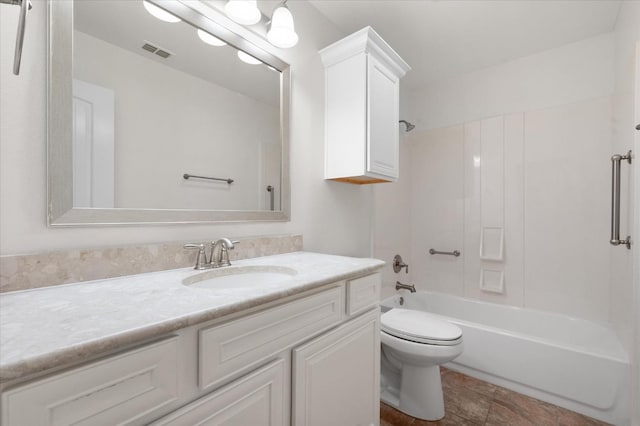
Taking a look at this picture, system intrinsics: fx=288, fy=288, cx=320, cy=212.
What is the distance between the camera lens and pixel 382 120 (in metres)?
1.78

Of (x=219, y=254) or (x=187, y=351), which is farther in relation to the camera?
(x=219, y=254)

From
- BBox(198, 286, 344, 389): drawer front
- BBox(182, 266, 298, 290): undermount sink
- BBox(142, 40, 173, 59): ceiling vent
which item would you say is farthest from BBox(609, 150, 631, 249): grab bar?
BBox(142, 40, 173, 59): ceiling vent

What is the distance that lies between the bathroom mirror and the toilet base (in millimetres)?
1214

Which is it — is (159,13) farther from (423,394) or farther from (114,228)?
(423,394)

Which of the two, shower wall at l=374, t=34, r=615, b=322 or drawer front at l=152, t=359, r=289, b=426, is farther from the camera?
shower wall at l=374, t=34, r=615, b=322

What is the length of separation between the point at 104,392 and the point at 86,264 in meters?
0.53

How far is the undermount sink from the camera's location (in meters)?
1.08

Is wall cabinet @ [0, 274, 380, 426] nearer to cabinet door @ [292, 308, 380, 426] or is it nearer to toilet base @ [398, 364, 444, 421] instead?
cabinet door @ [292, 308, 380, 426]

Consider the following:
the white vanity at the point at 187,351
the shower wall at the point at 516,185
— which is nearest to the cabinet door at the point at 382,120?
the shower wall at the point at 516,185

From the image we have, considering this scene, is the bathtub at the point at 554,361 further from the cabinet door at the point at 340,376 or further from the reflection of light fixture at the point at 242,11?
the reflection of light fixture at the point at 242,11

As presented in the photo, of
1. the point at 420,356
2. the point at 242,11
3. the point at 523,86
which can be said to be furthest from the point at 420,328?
the point at 523,86

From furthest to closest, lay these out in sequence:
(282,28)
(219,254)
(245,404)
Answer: (282,28), (219,254), (245,404)

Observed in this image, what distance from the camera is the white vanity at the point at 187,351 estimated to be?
47 centimetres

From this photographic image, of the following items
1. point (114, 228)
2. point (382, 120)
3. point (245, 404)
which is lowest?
point (245, 404)
